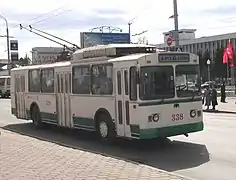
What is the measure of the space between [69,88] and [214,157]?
663cm

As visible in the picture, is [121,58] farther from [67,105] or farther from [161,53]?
[67,105]

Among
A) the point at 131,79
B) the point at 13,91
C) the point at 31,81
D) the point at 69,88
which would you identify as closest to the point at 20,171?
the point at 131,79

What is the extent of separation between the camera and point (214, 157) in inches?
418

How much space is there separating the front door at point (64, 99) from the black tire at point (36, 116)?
2.00m

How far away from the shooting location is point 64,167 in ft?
30.5

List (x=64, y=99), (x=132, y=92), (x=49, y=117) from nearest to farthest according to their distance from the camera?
(x=132, y=92), (x=64, y=99), (x=49, y=117)

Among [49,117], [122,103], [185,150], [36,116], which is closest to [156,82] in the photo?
[122,103]

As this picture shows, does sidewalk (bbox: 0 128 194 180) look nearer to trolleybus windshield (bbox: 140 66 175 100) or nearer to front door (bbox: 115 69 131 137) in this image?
front door (bbox: 115 69 131 137)

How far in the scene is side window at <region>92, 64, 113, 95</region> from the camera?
13.2m

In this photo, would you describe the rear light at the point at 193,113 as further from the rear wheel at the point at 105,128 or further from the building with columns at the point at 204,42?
the building with columns at the point at 204,42

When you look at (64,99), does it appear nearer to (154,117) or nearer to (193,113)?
(154,117)

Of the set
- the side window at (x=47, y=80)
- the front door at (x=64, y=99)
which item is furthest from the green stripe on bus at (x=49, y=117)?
the side window at (x=47, y=80)

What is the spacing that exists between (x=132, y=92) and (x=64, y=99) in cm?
477

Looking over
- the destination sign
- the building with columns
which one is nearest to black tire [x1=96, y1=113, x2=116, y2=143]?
the destination sign
